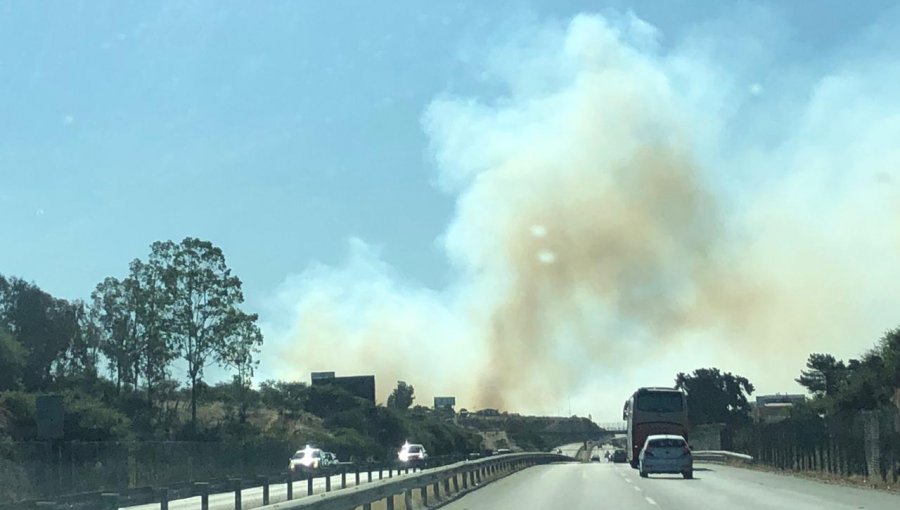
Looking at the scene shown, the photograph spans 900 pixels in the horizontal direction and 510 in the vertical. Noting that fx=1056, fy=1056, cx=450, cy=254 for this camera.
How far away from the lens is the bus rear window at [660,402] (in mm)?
50594

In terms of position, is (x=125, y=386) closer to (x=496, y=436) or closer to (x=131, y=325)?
(x=131, y=325)

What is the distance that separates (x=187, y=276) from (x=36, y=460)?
37.1 metres

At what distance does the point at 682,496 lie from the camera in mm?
27828

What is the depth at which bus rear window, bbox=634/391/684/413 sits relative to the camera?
50594 millimetres

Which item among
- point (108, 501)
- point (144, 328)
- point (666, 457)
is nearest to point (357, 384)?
point (144, 328)

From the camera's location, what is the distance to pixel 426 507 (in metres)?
25.7

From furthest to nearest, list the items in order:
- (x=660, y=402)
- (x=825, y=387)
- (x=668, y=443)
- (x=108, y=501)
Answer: (x=825, y=387) < (x=660, y=402) < (x=668, y=443) < (x=108, y=501)

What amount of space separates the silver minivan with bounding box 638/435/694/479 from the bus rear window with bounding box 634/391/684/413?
357 inches

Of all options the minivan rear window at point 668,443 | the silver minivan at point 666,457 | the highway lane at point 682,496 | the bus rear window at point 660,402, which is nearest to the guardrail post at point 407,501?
the highway lane at point 682,496

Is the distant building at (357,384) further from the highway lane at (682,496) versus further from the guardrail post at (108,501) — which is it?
the guardrail post at (108,501)

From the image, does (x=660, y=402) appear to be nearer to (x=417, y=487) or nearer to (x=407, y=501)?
(x=417, y=487)

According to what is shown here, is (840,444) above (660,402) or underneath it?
underneath

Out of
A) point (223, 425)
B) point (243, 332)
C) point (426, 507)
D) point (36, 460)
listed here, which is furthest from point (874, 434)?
point (223, 425)

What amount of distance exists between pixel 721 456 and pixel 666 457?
25.1m
